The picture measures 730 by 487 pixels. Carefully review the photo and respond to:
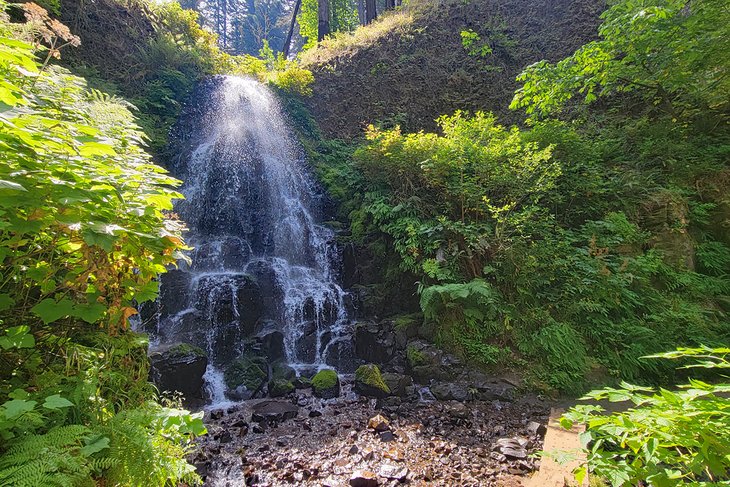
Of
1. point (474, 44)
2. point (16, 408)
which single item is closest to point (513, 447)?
point (16, 408)

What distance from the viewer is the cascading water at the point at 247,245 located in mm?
7578

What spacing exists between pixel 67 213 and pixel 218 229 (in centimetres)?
876

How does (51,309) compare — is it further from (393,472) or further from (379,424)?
(379,424)

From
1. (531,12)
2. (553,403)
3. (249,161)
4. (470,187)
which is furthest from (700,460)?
(531,12)

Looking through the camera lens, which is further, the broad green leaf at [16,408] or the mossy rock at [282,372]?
the mossy rock at [282,372]

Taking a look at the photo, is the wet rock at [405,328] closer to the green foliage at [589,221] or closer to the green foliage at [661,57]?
the green foliage at [589,221]

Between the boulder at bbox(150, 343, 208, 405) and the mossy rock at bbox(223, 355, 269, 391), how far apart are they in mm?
499

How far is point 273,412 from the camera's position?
5465 mm

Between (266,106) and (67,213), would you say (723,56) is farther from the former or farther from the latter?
(266,106)

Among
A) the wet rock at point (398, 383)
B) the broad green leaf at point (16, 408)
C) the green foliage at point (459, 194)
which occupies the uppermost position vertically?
the green foliage at point (459, 194)

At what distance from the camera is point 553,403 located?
530cm

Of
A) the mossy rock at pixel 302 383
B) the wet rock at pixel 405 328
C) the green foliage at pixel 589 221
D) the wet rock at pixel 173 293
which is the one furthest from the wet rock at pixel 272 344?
the green foliage at pixel 589 221

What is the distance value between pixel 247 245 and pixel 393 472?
24.8ft

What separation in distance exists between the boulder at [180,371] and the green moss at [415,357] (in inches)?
151
